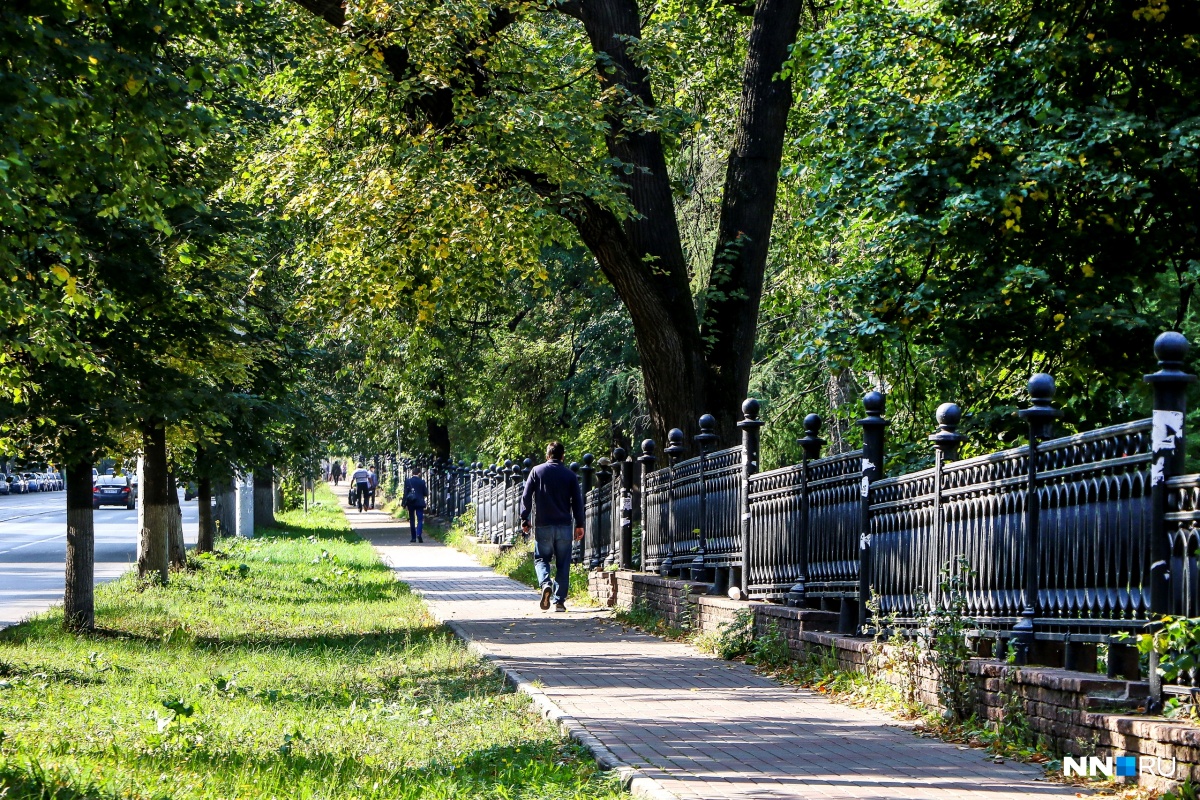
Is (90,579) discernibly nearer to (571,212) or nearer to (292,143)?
(292,143)

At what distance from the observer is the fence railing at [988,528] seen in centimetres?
576

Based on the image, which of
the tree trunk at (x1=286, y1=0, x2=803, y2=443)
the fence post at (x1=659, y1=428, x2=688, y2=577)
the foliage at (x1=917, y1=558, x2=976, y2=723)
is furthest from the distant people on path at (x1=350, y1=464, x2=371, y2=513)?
the foliage at (x1=917, y1=558, x2=976, y2=723)

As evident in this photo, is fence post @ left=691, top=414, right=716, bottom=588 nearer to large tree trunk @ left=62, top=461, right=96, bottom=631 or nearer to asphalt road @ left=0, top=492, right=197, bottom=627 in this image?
large tree trunk @ left=62, top=461, right=96, bottom=631

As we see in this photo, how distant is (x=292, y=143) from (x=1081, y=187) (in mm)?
8787

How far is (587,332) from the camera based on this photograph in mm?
30672

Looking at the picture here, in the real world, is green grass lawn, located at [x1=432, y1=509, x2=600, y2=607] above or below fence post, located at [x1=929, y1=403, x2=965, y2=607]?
below

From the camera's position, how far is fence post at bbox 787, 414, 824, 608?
10.2 meters

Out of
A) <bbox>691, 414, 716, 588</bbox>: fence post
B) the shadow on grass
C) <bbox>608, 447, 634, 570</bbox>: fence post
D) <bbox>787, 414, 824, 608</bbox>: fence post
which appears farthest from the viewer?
<bbox>608, 447, 634, 570</bbox>: fence post

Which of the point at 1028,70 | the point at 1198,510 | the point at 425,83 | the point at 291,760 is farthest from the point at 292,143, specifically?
the point at 1198,510

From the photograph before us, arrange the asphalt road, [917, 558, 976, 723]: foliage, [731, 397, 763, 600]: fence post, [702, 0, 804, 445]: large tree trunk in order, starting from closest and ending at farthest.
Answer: [917, 558, 976, 723]: foliage → [731, 397, 763, 600]: fence post → [702, 0, 804, 445]: large tree trunk → the asphalt road

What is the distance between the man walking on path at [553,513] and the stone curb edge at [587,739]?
159 inches

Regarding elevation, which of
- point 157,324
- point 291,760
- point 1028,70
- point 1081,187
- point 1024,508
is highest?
point 1028,70

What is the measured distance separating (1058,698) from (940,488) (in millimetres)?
1983

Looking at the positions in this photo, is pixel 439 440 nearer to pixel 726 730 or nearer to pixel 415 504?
pixel 415 504
